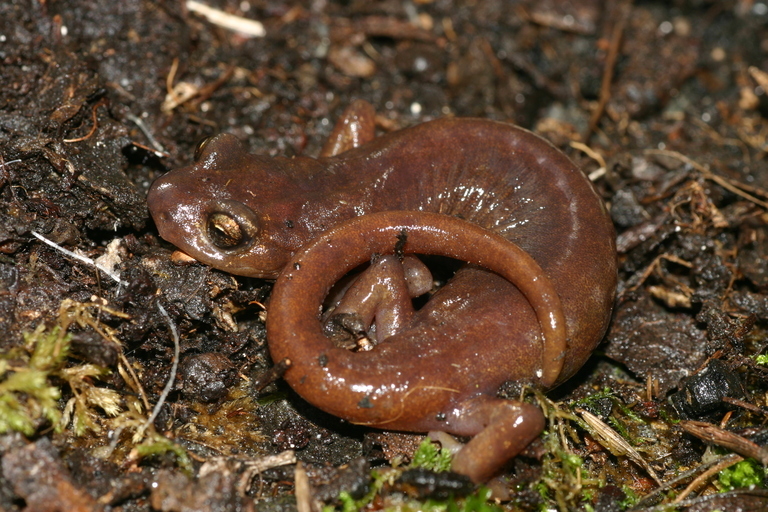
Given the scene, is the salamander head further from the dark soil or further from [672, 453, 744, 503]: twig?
[672, 453, 744, 503]: twig

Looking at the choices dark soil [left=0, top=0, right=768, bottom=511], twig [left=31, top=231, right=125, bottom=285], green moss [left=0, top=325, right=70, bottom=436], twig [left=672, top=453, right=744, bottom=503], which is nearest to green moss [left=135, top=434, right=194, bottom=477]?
dark soil [left=0, top=0, right=768, bottom=511]

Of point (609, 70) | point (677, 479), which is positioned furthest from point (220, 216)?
point (609, 70)

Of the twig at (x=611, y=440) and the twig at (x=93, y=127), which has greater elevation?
the twig at (x=93, y=127)

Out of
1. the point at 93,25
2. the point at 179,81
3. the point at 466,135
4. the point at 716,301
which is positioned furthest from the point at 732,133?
the point at 93,25

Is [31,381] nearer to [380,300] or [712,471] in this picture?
[380,300]

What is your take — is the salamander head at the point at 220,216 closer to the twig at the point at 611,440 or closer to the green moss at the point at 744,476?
the twig at the point at 611,440

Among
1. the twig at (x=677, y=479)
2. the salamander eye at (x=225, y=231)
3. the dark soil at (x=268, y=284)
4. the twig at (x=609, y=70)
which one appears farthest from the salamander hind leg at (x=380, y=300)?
the twig at (x=609, y=70)

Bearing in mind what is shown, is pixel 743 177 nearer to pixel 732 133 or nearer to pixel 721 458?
pixel 732 133

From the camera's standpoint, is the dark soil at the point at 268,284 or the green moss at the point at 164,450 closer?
the green moss at the point at 164,450

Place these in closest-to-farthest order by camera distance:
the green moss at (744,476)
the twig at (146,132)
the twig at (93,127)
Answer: the green moss at (744,476) → the twig at (93,127) → the twig at (146,132)
